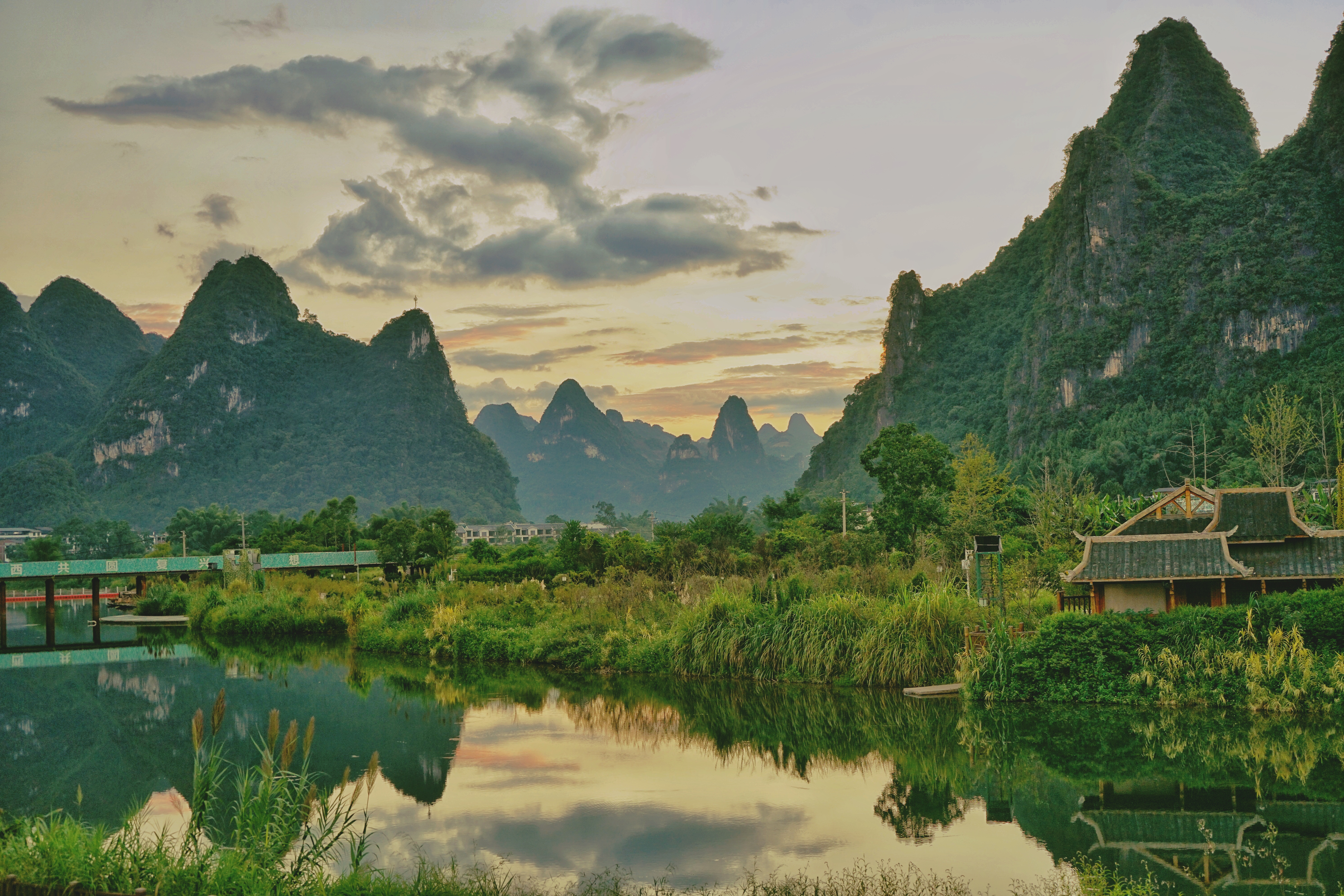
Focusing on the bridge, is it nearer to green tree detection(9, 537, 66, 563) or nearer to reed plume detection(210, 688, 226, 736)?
green tree detection(9, 537, 66, 563)

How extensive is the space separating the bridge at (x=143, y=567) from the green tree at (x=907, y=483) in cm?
2123

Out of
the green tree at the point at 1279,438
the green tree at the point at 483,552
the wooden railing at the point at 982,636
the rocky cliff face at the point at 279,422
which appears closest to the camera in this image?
the wooden railing at the point at 982,636

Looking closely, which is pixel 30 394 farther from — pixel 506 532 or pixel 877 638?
pixel 877 638

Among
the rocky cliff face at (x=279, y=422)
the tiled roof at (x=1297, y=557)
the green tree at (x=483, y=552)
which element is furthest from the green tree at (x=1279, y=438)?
the rocky cliff face at (x=279, y=422)

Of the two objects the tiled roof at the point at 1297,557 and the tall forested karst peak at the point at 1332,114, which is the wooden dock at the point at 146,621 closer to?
the tiled roof at the point at 1297,557

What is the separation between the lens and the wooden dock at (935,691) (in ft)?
48.5

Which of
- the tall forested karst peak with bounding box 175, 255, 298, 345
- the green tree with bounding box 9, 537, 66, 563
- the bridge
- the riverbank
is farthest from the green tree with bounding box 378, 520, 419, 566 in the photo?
the tall forested karst peak with bounding box 175, 255, 298, 345

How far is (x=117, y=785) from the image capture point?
11.1 metres

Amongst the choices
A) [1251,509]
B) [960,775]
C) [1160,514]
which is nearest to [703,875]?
[960,775]

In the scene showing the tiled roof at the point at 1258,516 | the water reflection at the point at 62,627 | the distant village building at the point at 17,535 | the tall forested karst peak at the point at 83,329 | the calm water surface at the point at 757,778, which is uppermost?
the tall forested karst peak at the point at 83,329

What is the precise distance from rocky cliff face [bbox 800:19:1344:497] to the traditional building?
151ft

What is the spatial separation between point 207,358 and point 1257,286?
409ft

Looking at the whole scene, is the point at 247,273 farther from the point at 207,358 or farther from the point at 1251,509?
the point at 1251,509

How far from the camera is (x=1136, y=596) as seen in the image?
1559 centimetres
